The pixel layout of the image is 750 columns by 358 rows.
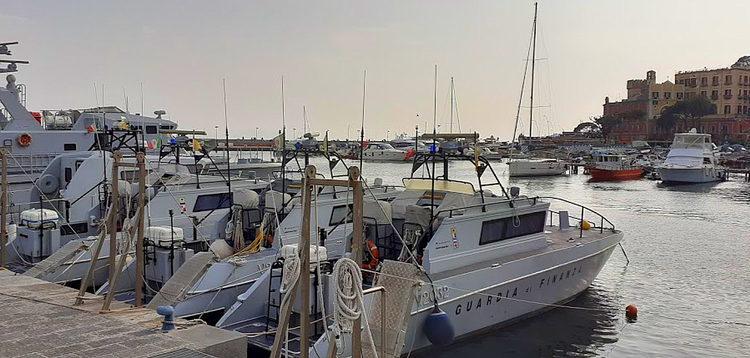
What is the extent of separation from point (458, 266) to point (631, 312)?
19.0ft

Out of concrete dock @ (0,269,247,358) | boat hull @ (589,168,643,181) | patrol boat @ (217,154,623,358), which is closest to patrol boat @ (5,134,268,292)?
patrol boat @ (217,154,623,358)

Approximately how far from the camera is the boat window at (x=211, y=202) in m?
18.0

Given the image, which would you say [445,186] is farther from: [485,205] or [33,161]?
[33,161]

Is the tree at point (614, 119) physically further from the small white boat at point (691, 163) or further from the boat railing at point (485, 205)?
the boat railing at point (485, 205)

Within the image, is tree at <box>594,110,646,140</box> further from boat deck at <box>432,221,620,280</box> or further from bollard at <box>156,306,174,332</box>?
bollard at <box>156,306,174,332</box>

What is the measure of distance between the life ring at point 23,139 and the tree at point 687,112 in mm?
108514

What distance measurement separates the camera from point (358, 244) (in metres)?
6.01

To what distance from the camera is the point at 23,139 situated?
2600 centimetres

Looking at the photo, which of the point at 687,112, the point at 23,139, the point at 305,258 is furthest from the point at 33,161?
the point at 687,112

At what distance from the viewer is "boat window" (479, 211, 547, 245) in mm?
A: 13789

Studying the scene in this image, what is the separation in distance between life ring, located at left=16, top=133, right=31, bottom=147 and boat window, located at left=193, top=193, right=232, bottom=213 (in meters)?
12.7


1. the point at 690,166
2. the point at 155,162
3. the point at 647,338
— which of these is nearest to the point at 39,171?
the point at 155,162

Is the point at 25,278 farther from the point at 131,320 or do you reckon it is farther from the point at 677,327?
the point at 677,327

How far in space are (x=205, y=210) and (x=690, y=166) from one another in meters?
53.7
